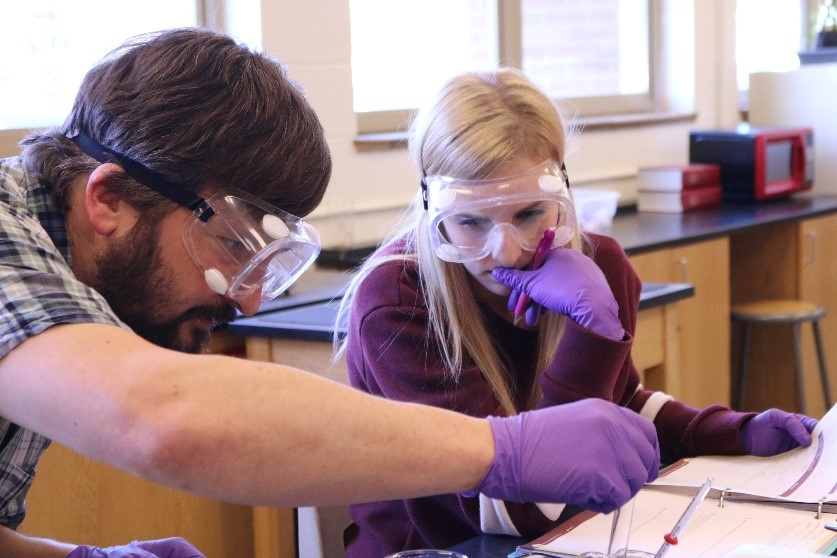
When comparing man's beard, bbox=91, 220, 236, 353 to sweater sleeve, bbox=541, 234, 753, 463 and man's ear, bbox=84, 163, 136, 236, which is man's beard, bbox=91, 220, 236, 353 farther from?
sweater sleeve, bbox=541, 234, 753, 463

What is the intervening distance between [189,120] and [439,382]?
626 millimetres

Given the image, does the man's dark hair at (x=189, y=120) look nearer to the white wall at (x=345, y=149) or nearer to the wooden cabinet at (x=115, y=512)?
the wooden cabinet at (x=115, y=512)

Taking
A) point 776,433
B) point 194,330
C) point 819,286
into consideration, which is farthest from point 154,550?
point 819,286

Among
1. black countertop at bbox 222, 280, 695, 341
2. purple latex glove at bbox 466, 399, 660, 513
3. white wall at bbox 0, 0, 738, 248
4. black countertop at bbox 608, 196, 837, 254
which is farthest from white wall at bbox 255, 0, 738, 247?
purple latex glove at bbox 466, 399, 660, 513

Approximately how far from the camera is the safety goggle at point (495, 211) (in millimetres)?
1527

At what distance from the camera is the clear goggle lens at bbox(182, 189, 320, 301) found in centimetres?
108

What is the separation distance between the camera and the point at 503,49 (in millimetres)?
3670

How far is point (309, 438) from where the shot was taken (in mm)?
793

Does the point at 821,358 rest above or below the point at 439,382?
below

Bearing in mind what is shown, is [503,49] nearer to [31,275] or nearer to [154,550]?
[154,550]

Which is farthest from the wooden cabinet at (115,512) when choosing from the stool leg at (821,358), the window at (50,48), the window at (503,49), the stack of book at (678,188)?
the stool leg at (821,358)

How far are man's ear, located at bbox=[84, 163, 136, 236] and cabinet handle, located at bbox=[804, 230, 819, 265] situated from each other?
10.3 feet

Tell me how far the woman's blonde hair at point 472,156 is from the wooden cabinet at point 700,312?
1.41 meters

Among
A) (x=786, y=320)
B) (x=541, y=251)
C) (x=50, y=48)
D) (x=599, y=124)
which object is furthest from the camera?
(x=599, y=124)
